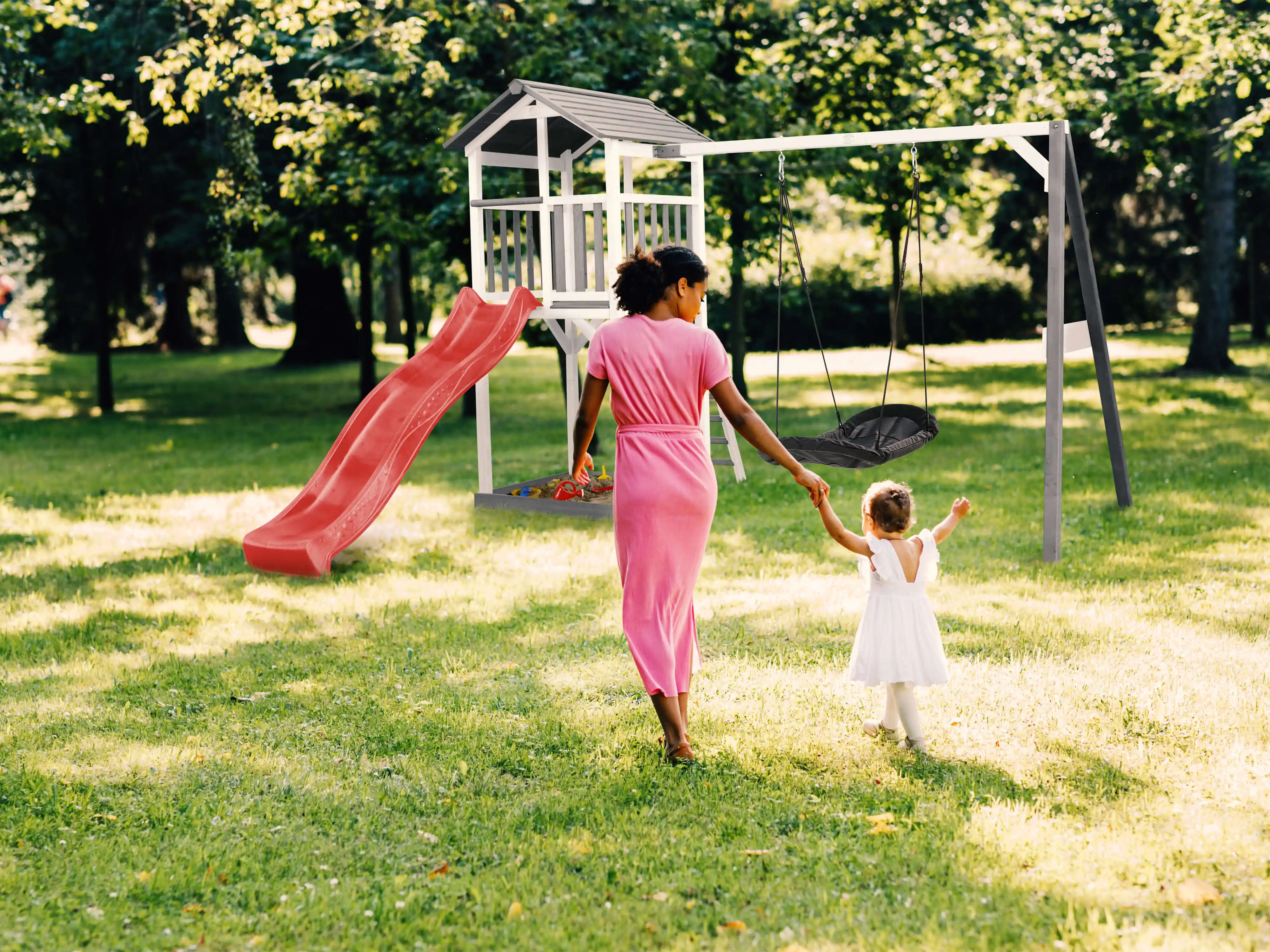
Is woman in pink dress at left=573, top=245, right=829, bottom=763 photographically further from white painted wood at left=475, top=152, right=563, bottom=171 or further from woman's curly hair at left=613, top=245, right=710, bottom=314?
white painted wood at left=475, top=152, right=563, bottom=171

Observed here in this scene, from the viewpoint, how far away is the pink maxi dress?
4.91m

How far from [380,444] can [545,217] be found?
234 cm

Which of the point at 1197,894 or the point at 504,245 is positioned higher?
the point at 504,245

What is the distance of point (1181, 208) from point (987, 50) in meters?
14.2

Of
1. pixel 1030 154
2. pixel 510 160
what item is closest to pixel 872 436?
pixel 1030 154

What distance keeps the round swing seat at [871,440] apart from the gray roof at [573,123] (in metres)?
2.98

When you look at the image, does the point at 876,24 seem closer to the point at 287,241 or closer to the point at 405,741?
the point at 287,241

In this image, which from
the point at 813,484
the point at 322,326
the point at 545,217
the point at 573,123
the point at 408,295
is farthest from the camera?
the point at 322,326

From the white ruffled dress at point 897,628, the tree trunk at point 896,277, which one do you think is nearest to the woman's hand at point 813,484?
the white ruffled dress at point 897,628

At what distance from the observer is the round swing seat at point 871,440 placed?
7.67 meters

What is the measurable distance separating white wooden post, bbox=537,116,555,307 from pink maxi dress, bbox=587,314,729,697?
16.9ft

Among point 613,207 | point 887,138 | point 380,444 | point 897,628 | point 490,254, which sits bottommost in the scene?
point 897,628

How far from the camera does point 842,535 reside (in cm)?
497

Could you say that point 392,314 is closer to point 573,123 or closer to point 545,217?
point 545,217
